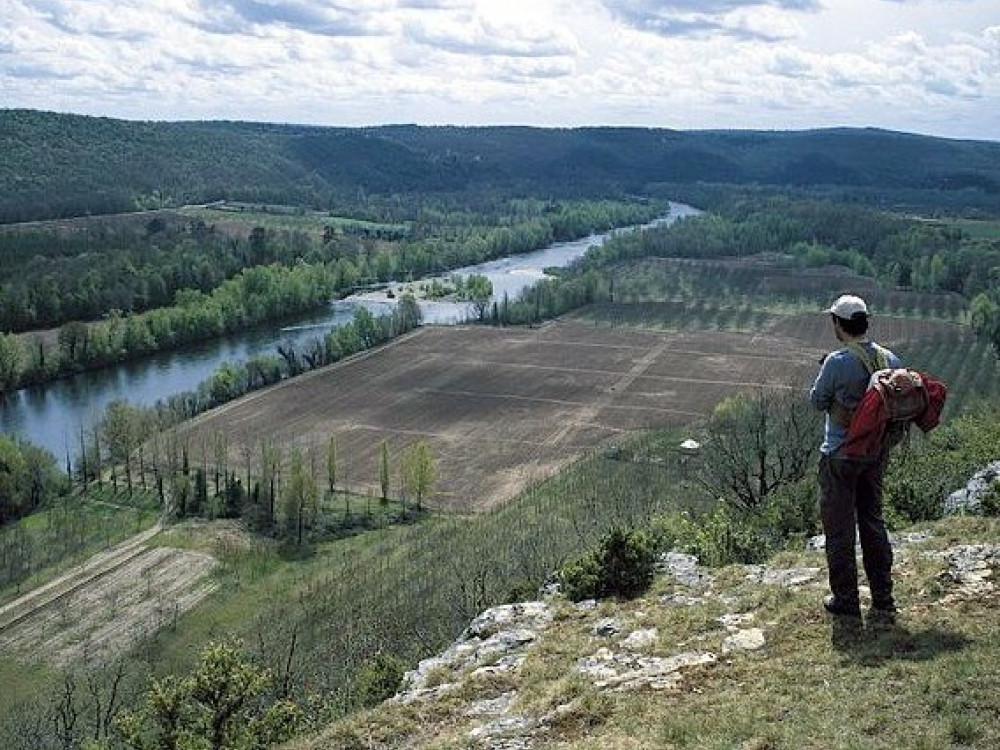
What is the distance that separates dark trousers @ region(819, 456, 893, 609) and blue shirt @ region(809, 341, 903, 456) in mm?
311

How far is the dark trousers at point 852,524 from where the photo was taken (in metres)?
10.3

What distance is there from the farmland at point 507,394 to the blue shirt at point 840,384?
143 ft

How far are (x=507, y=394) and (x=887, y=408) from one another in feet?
217

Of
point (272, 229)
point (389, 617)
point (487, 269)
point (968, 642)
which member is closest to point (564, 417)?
point (389, 617)

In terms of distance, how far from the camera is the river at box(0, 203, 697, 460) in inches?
2768

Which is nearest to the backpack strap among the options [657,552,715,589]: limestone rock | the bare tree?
[657,552,715,589]: limestone rock

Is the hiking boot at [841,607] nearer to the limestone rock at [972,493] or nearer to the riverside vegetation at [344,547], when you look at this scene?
the riverside vegetation at [344,547]

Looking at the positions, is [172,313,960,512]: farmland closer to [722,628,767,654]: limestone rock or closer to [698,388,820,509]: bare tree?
[698,388,820,509]: bare tree

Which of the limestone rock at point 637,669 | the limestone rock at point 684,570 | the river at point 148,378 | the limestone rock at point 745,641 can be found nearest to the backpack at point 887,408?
the limestone rock at point 745,641

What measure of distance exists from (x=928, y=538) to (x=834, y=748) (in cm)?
688

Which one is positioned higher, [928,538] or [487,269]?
[928,538]

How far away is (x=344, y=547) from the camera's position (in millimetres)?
48344

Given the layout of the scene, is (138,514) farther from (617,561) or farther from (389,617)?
(617,561)

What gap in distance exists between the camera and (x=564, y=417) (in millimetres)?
69375
